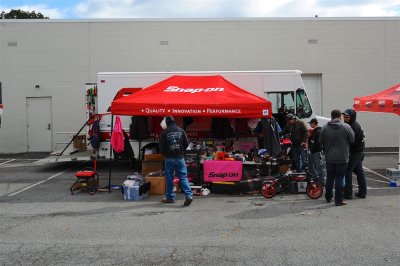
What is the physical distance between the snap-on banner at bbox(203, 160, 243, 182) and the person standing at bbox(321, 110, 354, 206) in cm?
231

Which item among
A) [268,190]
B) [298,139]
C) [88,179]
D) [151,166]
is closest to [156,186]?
[88,179]

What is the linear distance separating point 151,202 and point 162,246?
10.8 ft

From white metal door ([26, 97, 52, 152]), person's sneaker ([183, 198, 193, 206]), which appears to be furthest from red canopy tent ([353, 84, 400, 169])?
white metal door ([26, 97, 52, 152])

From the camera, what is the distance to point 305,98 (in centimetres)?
1427

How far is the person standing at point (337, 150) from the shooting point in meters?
A: 9.12

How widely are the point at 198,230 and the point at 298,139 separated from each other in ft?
16.6

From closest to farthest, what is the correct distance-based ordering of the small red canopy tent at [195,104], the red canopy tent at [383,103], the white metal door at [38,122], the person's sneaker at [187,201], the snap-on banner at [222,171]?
the person's sneaker at [187,201] → the snap-on banner at [222,171] → the small red canopy tent at [195,104] → the red canopy tent at [383,103] → the white metal door at [38,122]

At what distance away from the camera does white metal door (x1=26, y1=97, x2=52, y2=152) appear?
2119 centimetres

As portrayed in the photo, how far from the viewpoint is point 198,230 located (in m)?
7.57

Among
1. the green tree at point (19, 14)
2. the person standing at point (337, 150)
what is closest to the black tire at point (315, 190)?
the person standing at point (337, 150)

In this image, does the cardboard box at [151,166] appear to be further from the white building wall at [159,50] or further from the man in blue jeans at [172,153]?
the white building wall at [159,50]

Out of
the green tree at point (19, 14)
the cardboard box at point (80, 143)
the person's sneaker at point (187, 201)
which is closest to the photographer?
the person's sneaker at point (187, 201)

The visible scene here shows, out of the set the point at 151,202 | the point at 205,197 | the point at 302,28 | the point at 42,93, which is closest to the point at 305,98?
the point at 205,197

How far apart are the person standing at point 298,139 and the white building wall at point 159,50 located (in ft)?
30.9
